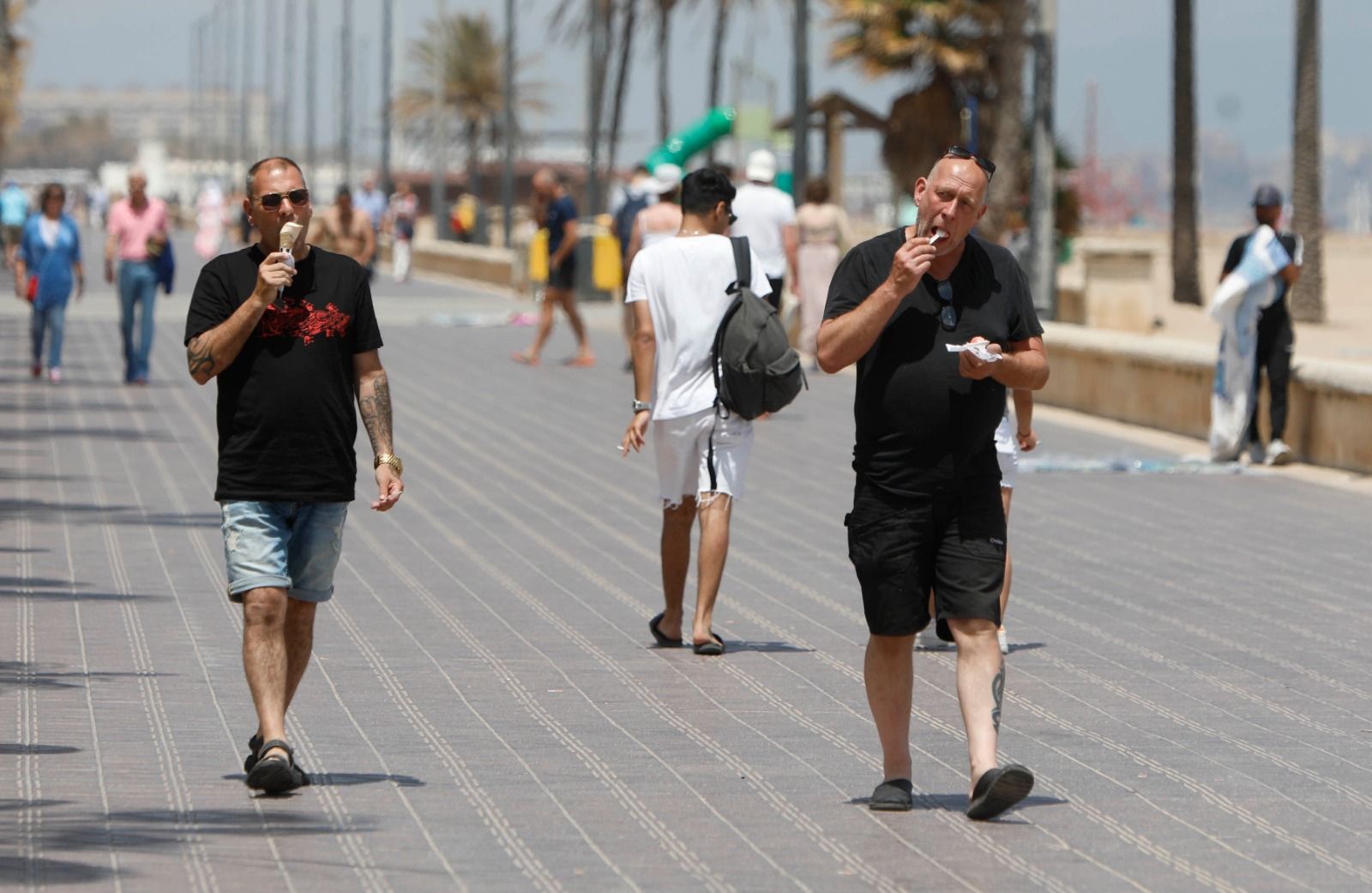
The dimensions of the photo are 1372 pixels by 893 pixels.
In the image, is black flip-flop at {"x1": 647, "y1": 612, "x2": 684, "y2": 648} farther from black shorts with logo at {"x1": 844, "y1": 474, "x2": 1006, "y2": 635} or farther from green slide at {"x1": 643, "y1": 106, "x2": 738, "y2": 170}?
green slide at {"x1": 643, "y1": 106, "x2": 738, "y2": 170}

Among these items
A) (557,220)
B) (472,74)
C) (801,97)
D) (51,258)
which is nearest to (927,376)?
(51,258)

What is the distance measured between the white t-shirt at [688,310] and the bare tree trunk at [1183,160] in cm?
2650

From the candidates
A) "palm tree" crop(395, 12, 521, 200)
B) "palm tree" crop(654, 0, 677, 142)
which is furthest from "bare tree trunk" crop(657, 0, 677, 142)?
"palm tree" crop(395, 12, 521, 200)

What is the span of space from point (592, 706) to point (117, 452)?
845cm

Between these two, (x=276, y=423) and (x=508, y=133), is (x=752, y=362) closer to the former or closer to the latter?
(x=276, y=423)

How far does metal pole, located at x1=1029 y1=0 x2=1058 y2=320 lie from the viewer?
80.1 feet

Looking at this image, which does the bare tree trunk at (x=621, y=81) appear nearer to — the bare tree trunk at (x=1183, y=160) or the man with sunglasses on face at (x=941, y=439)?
the bare tree trunk at (x=1183, y=160)

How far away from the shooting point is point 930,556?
6.51 metres

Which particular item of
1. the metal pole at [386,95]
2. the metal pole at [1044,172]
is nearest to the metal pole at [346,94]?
the metal pole at [386,95]

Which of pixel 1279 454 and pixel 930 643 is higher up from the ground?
pixel 1279 454

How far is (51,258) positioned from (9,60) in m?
27.1

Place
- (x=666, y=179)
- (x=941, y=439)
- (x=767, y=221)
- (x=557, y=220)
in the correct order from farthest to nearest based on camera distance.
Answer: (x=557, y=220) < (x=666, y=179) < (x=767, y=221) < (x=941, y=439)

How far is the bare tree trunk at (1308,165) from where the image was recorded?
31875mm

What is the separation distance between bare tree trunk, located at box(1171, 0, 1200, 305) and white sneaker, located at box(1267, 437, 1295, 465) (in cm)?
1980
